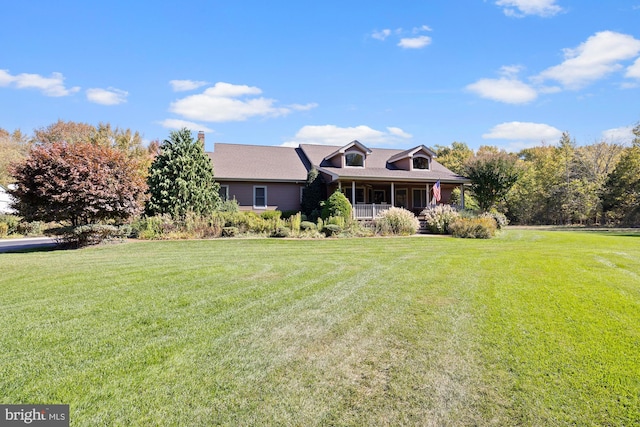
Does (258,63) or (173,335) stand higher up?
(258,63)

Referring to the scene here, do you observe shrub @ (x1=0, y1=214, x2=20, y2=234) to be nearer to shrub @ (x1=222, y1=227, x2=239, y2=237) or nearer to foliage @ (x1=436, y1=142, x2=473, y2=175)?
shrub @ (x1=222, y1=227, x2=239, y2=237)

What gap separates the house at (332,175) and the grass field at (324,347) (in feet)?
47.0

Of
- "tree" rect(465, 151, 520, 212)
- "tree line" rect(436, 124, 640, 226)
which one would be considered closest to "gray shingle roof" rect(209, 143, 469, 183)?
"tree" rect(465, 151, 520, 212)

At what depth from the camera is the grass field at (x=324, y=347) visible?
2.63 metres

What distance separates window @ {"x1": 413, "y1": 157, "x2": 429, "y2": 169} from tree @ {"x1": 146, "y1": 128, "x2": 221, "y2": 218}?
1368 cm

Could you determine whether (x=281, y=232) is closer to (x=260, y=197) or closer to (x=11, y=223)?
(x=260, y=197)

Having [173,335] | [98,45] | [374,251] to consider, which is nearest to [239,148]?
[98,45]

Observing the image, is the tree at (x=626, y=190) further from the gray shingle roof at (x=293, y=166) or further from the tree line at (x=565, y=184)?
the gray shingle roof at (x=293, y=166)

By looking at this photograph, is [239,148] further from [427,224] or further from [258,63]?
[427,224]

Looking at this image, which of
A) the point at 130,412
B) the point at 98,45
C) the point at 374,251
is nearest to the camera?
the point at 130,412

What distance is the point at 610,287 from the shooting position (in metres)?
5.93

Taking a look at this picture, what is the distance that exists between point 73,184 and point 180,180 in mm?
5405

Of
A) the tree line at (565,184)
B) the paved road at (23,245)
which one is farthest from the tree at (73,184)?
the tree line at (565,184)

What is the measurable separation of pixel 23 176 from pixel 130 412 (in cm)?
1254
